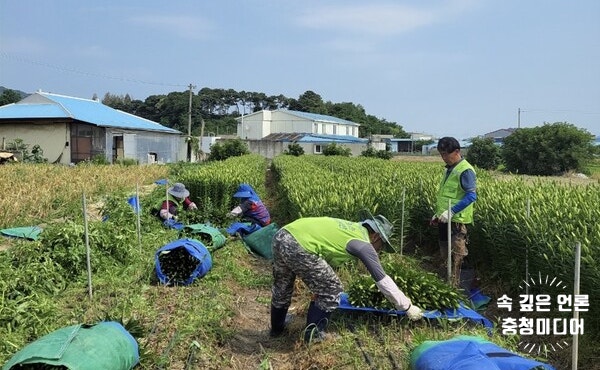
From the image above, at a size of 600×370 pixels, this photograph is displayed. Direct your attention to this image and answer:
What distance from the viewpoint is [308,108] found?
92.3 metres

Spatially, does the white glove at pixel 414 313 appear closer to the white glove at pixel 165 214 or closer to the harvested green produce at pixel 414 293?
the harvested green produce at pixel 414 293

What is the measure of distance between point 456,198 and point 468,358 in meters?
3.16

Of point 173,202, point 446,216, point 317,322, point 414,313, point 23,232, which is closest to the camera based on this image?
point 414,313

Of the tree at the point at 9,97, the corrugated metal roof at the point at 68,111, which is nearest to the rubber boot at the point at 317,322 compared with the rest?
the corrugated metal roof at the point at 68,111

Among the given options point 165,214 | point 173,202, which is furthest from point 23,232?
point 173,202

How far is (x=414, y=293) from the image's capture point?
4.22 m

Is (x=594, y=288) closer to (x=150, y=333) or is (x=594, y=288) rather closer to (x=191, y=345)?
(x=191, y=345)

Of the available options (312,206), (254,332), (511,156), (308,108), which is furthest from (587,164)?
(308,108)

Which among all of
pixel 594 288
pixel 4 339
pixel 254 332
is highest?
pixel 594 288

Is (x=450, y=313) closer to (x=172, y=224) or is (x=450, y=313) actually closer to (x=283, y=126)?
(x=172, y=224)

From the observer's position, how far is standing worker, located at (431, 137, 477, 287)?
17.5ft

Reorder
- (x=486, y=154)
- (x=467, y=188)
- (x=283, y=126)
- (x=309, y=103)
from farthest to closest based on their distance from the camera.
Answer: (x=309, y=103) < (x=283, y=126) < (x=486, y=154) < (x=467, y=188)

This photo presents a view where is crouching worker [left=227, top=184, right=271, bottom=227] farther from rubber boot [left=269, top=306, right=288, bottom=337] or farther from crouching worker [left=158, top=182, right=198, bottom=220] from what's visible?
rubber boot [left=269, top=306, right=288, bottom=337]

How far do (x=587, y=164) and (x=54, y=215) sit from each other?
115 feet
